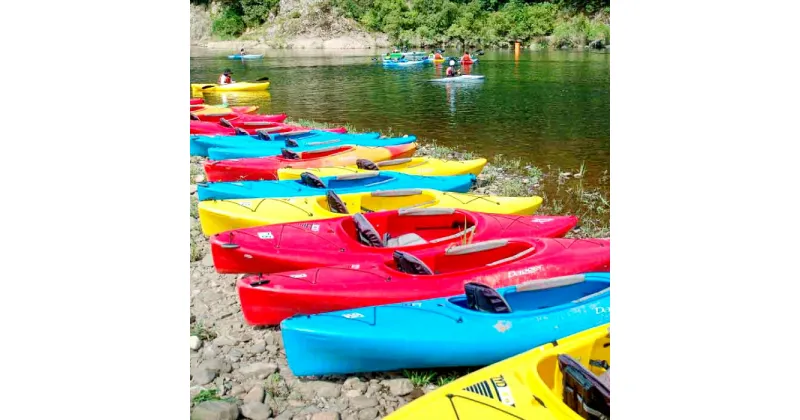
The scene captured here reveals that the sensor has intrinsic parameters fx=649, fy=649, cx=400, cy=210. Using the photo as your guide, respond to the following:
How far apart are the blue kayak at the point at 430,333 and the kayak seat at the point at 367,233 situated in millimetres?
788

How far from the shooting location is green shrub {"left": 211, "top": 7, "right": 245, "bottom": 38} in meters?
3.81

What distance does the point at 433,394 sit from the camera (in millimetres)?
1942

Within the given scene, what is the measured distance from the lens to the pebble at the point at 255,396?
7.86 ft

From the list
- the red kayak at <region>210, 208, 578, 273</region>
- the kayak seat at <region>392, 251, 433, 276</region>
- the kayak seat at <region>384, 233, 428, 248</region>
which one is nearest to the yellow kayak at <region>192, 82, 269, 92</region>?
the red kayak at <region>210, 208, 578, 273</region>

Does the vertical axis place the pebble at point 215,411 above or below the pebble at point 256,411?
above

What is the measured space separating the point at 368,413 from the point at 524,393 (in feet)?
2.29

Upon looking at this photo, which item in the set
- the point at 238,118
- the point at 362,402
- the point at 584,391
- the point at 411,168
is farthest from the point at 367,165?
the point at 238,118

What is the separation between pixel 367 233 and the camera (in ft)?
11.1

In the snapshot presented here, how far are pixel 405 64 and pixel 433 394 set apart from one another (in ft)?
50.2

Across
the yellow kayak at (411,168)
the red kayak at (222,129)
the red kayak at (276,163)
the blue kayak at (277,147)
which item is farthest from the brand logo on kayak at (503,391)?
the red kayak at (222,129)

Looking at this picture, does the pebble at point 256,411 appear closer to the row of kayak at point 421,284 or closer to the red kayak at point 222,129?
the row of kayak at point 421,284

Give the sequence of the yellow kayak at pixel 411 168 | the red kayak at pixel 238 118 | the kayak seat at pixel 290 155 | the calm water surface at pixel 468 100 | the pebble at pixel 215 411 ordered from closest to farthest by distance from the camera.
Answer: the pebble at pixel 215 411 < the yellow kayak at pixel 411 168 < the kayak seat at pixel 290 155 < the calm water surface at pixel 468 100 < the red kayak at pixel 238 118
